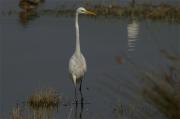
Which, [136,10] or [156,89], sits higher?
[156,89]

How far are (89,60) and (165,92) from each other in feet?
36.2

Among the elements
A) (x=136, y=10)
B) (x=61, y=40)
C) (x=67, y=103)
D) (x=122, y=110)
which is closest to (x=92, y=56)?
(x=61, y=40)

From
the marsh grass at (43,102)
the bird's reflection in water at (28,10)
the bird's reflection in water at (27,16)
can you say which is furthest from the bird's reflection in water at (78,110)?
the bird's reflection in water at (28,10)

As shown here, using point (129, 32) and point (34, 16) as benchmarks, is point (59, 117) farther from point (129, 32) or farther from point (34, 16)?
point (34, 16)

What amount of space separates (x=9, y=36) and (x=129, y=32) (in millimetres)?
3950

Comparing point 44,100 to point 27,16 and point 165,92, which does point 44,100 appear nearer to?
point 165,92

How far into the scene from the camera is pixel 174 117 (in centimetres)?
400

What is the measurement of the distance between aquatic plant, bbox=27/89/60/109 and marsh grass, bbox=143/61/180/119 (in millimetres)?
5213

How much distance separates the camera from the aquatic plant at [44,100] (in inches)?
372

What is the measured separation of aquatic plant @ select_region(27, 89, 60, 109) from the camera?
31.0ft

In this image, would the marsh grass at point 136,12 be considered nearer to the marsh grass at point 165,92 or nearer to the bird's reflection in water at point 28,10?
the bird's reflection in water at point 28,10

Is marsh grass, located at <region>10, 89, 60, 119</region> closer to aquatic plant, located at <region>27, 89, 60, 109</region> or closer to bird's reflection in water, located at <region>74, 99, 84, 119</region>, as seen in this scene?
aquatic plant, located at <region>27, 89, 60, 109</region>

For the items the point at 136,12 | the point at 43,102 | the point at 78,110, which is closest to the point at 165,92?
the point at 43,102

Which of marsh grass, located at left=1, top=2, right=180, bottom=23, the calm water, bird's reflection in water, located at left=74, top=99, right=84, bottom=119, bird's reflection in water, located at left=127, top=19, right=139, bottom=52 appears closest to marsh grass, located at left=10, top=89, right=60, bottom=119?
the calm water
